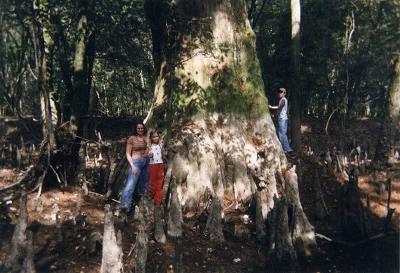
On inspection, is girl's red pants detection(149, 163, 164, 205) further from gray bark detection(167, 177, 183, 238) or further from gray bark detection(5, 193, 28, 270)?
gray bark detection(5, 193, 28, 270)

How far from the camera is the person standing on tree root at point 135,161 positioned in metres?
7.84

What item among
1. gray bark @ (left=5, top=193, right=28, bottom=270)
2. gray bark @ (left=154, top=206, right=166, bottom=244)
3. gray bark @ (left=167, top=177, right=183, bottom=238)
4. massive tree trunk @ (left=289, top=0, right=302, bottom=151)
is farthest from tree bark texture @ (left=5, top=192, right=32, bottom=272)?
massive tree trunk @ (left=289, top=0, right=302, bottom=151)

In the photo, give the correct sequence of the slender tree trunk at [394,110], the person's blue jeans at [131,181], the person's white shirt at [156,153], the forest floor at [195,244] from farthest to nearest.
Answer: the slender tree trunk at [394,110] → the person's white shirt at [156,153] → the person's blue jeans at [131,181] → the forest floor at [195,244]

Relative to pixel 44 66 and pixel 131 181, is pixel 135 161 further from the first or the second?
pixel 44 66

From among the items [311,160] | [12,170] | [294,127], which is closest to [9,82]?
[12,170]

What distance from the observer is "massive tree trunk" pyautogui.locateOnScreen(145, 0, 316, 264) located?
27.6ft

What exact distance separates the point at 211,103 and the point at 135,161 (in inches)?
80.1

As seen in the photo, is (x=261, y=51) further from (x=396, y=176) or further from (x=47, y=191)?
(x=47, y=191)

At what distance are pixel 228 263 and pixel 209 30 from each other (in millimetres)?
4931

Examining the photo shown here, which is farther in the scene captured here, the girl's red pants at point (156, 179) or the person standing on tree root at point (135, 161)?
the girl's red pants at point (156, 179)

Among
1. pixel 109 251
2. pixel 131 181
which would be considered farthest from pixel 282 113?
pixel 109 251

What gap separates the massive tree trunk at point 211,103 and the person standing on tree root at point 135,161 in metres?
0.53

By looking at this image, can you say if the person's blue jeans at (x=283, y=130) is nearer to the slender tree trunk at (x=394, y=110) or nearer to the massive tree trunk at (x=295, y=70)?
the massive tree trunk at (x=295, y=70)

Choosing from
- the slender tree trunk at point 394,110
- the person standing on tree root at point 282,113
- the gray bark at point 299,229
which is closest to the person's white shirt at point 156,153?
the gray bark at point 299,229
